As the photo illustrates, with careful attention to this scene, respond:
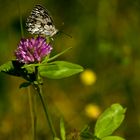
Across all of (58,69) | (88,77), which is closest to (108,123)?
(58,69)

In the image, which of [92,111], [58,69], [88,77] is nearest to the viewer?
[58,69]

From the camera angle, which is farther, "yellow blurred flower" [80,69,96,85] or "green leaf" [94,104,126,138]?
"yellow blurred flower" [80,69,96,85]

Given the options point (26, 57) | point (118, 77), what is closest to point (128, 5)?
point (118, 77)

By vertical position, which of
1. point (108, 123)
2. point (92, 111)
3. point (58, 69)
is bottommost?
point (92, 111)

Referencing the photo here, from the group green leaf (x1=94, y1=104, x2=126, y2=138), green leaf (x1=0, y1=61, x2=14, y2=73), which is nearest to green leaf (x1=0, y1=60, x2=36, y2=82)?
green leaf (x1=0, y1=61, x2=14, y2=73)

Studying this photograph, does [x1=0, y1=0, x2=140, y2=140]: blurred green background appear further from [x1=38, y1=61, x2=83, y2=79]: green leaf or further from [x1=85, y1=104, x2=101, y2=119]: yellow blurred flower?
[x1=38, y1=61, x2=83, y2=79]: green leaf

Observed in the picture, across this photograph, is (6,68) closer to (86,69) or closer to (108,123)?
(108,123)

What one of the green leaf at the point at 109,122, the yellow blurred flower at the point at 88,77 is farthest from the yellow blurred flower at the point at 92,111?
the green leaf at the point at 109,122

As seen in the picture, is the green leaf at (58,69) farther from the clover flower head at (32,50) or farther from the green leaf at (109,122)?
the green leaf at (109,122)
